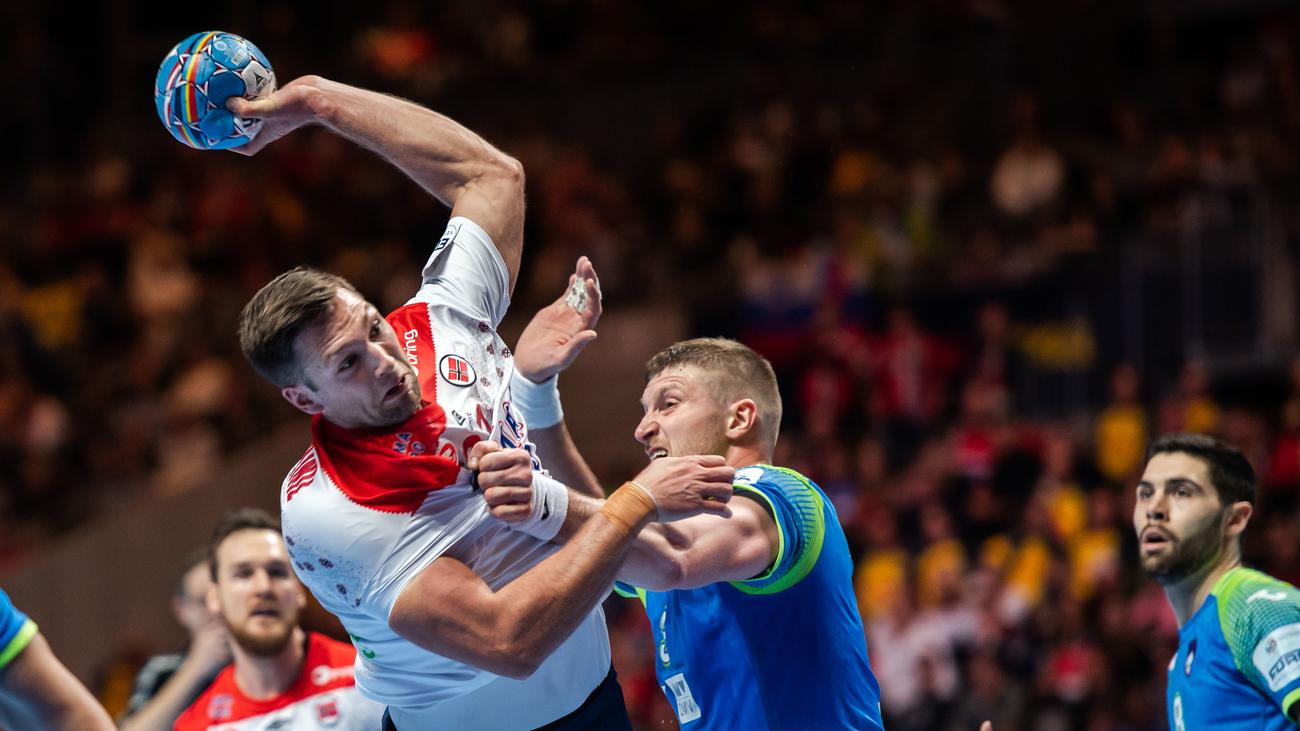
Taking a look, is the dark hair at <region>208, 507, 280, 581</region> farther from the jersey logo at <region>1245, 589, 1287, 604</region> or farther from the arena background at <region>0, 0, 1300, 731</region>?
the arena background at <region>0, 0, 1300, 731</region>

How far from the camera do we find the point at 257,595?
280 inches

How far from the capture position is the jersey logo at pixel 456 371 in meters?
5.25

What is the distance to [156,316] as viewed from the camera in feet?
58.7

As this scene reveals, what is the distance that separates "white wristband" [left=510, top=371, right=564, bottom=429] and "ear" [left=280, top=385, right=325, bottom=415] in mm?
1162

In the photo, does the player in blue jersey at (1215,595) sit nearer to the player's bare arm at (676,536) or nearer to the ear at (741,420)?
the ear at (741,420)

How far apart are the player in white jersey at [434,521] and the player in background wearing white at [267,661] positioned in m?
1.64

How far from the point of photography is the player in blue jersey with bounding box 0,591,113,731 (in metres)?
4.86

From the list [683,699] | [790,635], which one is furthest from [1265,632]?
[683,699]

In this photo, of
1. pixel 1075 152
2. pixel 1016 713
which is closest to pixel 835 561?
pixel 1016 713

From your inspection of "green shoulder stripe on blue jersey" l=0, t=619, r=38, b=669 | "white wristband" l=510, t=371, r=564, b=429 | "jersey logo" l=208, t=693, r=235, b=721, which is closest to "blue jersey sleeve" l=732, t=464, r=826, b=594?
"white wristband" l=510, t=371, r=564, b=429

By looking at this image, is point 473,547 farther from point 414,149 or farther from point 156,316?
point 156,316

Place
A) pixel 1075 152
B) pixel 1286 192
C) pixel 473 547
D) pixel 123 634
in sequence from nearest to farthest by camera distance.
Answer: pixel 473 547, pixel 1286 192, pixel 1075 152, pixel 123 634

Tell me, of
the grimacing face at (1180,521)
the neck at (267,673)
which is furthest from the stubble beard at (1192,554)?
the neck at (267,673)

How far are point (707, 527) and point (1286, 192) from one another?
1054 centimetres
